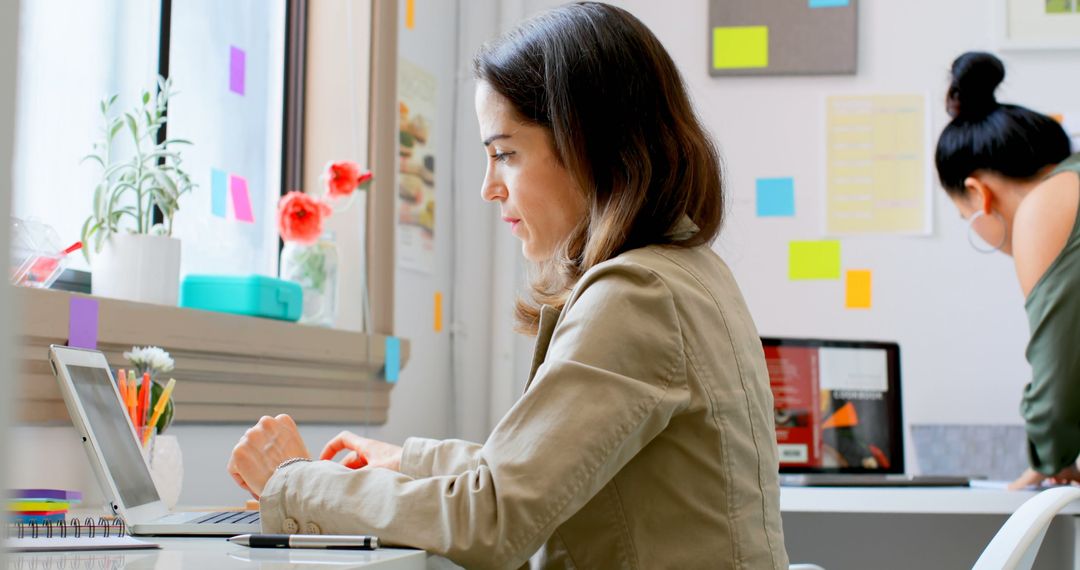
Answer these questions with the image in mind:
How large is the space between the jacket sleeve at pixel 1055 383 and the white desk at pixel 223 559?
153 centimetres

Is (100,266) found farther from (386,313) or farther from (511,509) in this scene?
(511,509)

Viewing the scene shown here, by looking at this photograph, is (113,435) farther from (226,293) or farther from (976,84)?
(976,84)

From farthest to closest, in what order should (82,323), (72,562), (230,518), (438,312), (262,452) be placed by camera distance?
(438,312) < (82,323) < (230,518) < (262,452) < (72,562)

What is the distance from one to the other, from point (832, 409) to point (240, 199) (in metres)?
1.29

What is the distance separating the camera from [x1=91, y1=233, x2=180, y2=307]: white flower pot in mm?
1652

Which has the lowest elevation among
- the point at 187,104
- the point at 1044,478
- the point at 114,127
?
the point at 1044,478

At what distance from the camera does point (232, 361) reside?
1829mm

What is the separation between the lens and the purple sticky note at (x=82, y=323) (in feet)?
4.59

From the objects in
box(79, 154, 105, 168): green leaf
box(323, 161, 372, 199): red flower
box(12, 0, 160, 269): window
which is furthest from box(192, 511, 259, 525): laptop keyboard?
box(323, 161, 372, 199): red flower

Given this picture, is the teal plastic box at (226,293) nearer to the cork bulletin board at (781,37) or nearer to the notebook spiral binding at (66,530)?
the notebook spiral binding at (66,530)

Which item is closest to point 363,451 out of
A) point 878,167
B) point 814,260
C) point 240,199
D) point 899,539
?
point 240,199

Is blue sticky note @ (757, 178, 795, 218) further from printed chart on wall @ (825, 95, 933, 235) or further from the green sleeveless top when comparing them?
the green sleeveless top

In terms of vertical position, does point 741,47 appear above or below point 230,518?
above

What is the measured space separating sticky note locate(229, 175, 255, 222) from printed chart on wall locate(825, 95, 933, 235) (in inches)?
59.9
